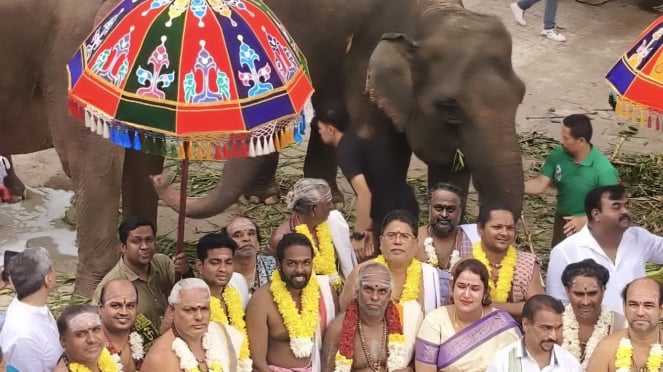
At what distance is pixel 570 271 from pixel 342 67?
112 inches

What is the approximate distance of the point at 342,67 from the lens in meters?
7.42

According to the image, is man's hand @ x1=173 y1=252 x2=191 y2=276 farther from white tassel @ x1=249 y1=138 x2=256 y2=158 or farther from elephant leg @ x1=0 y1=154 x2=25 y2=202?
elephant leg @ x1=0 y1=154 x2=25 y2=202

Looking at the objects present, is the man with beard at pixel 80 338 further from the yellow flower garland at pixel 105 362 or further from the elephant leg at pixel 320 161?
the elephant leg at pixel 320 161

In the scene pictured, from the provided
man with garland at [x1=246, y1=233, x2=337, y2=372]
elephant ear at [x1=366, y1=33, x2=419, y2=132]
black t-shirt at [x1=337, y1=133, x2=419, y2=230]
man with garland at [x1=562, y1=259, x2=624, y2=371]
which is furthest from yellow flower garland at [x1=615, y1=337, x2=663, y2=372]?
elephant ear at [x1=366, y1=33, x2=419, y2=132]

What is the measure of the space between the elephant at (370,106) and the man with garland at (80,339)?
1.88 metres

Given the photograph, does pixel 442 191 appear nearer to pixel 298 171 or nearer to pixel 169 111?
pixel 169 111

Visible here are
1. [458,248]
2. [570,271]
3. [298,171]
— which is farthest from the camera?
[298,171]

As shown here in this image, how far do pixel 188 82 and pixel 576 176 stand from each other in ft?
10.3

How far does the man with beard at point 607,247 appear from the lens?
18.4 feet

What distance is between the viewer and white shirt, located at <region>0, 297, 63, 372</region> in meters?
4.66

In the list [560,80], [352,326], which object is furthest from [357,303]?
[560,80]

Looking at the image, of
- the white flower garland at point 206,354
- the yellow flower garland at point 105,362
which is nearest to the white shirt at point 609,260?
the white flower garland at point 206,354

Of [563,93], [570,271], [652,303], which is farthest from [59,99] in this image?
[563,93]

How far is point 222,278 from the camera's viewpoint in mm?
5191
